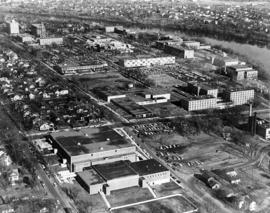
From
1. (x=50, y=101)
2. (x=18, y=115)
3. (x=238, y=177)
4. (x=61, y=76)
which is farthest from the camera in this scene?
(x=61, y=76)

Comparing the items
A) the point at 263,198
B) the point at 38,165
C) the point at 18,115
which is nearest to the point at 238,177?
the point at 263,198

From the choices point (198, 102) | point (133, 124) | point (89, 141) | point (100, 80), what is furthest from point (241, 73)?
point (89, 141)

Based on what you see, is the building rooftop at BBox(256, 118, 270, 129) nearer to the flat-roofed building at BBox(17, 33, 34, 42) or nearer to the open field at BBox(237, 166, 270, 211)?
the open field at BBox(237, 166, 270, 211)

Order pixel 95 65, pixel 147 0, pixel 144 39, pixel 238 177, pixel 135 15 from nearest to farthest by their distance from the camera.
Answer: pixel 238 177, pixel 95 65, pixel 144 39, pixel 135 15, pixel 147 0

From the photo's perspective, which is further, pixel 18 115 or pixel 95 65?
pixel 95 65

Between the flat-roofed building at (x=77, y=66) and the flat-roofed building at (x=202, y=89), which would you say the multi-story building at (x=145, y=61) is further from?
the flat-roofed building at (x=202, y=89)

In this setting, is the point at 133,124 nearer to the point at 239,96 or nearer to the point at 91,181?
the point at 91,181

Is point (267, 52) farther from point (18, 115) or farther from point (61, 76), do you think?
point (18, 115)

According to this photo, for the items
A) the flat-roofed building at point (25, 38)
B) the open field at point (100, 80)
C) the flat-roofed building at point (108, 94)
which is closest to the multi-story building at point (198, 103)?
the flat-roofed building at point (108, 94)
